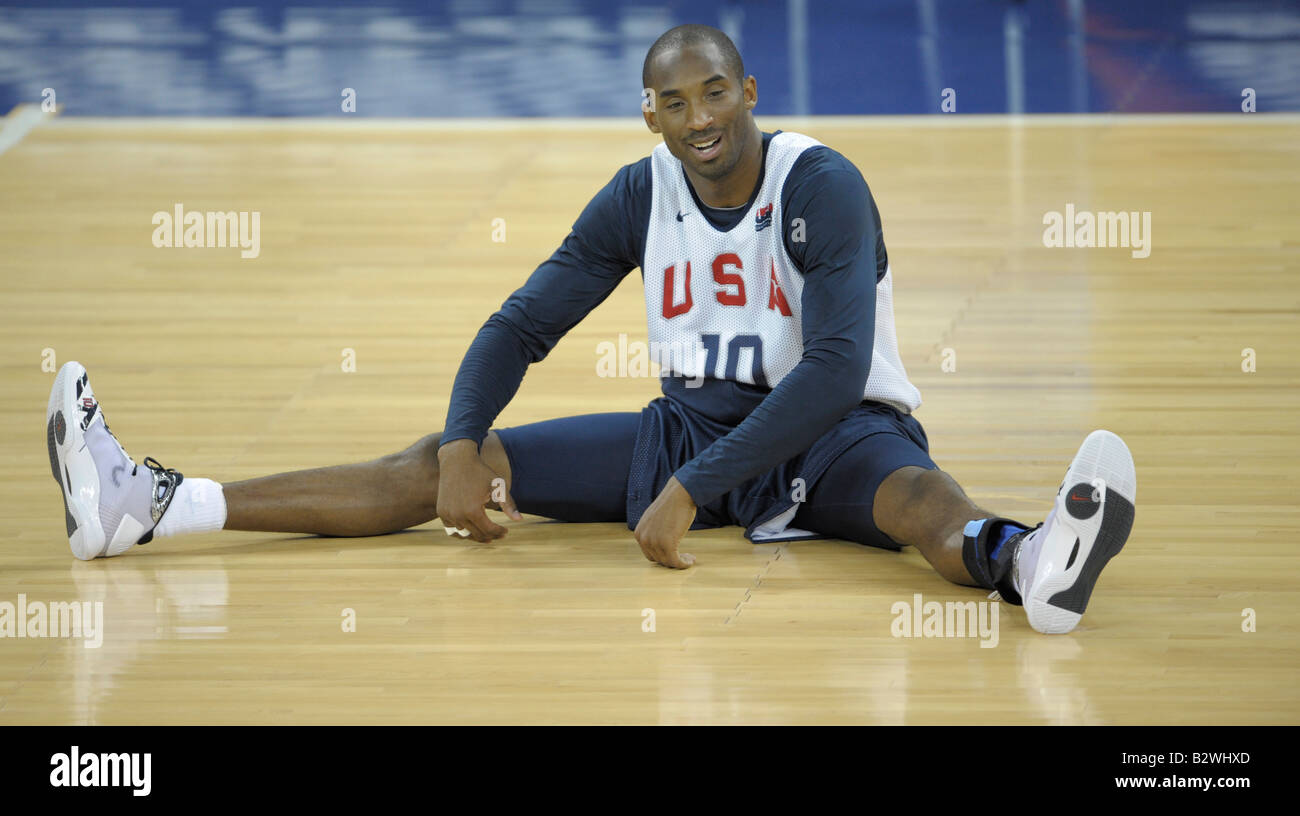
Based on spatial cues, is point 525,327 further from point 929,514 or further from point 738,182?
point 929,514

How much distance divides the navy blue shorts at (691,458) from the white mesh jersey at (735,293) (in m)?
0.08

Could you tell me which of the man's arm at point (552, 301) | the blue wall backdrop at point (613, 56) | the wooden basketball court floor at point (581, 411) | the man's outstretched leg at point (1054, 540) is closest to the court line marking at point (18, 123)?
the wooden basketball court floor at point (581, 411)

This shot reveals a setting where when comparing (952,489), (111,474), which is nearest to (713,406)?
(952,489)

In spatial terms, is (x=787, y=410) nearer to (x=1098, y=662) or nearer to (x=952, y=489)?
(x=952, y=489)

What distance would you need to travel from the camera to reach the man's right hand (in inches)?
100.0

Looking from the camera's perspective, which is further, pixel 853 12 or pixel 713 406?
pixel 853 12

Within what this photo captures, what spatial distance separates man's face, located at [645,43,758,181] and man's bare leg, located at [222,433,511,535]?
1.87ft

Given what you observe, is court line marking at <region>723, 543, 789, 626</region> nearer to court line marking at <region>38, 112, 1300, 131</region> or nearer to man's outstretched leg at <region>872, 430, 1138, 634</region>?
man's outstretched leg at <region>872, 430, 1138, 634</region>

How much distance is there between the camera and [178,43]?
9062mm

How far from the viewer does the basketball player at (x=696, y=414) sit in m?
2.36

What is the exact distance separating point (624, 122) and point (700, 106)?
4229 millimetres

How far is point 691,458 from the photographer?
8.48ft

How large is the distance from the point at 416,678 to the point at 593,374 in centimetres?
174

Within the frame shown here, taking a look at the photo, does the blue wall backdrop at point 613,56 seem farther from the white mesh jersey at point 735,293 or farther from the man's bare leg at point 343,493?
the man's bare leg at point 343,493
